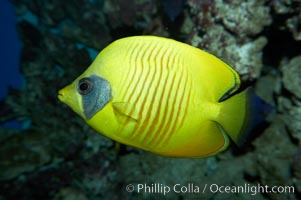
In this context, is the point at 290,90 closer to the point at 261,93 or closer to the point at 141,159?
the point at 261,93

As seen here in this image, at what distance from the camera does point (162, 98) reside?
3.83ft

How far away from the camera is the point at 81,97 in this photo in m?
1.25

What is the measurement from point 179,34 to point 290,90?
1.29 meters

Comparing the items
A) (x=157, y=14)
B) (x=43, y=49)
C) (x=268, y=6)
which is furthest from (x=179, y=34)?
(x=43, y=49)

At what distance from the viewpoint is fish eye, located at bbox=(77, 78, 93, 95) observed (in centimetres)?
123

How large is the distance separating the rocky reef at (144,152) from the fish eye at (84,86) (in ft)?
5.91

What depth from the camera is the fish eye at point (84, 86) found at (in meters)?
1.23

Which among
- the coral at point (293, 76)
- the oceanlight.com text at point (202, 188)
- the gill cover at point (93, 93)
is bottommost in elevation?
the oceanlight.com text at point (202, 188)

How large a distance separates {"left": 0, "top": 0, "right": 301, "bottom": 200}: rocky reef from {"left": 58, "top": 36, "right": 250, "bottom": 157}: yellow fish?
1633 millimetres

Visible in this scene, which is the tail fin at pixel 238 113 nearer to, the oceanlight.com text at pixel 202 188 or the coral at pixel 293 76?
the coral at pixel 293 76

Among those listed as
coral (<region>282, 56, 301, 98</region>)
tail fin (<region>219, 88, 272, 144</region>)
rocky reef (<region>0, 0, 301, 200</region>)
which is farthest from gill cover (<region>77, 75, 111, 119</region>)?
coral (<region>282, 56, 301, 98</region>)

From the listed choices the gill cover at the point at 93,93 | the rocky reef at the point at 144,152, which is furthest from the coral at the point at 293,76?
the gill cover at the point at 93,93

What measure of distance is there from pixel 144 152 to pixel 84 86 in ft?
8.30

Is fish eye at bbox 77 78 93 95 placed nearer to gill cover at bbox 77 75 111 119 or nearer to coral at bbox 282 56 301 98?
gill cover at bbox 77 75 111 119
